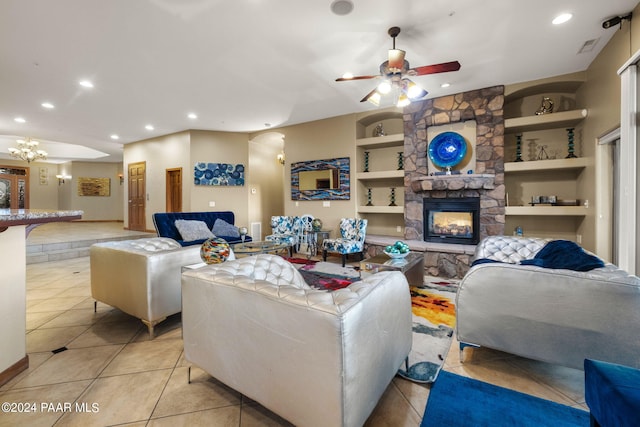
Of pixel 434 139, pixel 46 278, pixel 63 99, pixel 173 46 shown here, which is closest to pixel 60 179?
pixel 63 99

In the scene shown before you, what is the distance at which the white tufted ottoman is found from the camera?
2.31 meters

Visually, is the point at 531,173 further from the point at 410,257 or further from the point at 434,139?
the point at 410,257

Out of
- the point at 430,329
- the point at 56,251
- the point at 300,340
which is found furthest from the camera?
the point at 56,251

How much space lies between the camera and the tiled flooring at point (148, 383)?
1500 millimetres

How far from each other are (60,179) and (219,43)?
42.6 feet

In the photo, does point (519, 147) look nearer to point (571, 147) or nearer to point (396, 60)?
point (571, 147)

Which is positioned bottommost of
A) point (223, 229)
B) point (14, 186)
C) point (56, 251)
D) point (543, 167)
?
point (56, 251)

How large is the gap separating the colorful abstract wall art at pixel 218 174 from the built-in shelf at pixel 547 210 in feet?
19.0

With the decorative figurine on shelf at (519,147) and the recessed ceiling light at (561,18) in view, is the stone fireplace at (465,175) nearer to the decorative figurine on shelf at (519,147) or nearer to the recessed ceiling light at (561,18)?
the decorative figurine on shelf at (519,147)

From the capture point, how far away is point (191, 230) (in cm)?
488

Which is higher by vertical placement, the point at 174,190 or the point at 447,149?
the point at 447,149

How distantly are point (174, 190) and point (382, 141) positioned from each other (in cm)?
559

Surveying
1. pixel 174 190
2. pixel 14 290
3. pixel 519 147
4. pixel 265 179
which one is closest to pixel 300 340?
pixel 14 290

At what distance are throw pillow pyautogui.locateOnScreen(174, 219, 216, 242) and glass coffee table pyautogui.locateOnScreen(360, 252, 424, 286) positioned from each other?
3061mm
